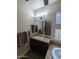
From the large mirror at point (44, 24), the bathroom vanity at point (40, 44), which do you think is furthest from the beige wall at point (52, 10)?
the bathroom vanity at point (40, 44)

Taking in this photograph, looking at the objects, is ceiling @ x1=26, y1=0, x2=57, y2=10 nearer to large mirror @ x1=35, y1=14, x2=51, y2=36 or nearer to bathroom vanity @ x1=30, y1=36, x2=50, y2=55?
large mirror @ x1=35, y1=14, x2=51, y2=36

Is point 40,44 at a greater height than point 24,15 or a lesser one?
lesser

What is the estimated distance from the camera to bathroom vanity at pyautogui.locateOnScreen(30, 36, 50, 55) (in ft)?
4.01

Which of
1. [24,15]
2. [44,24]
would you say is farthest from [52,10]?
[24,15]

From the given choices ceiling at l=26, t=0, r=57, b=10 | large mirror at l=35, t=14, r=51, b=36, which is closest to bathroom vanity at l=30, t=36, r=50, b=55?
large mirror at l=35, t=14, r=51, b=36

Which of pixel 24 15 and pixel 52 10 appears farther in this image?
pixel 52 10

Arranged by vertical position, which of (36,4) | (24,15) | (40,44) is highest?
(36,4)

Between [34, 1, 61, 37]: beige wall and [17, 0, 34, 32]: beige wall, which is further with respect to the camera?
[34, 1, 61, 37]: beige wall

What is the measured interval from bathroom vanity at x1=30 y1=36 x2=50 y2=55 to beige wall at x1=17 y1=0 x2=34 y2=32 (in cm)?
17

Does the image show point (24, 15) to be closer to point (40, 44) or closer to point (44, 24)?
point (44, 24)

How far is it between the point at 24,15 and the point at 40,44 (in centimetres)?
41

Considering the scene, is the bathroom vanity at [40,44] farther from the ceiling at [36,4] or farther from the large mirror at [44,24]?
the ceiling at [36,4]

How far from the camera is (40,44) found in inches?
49.3
